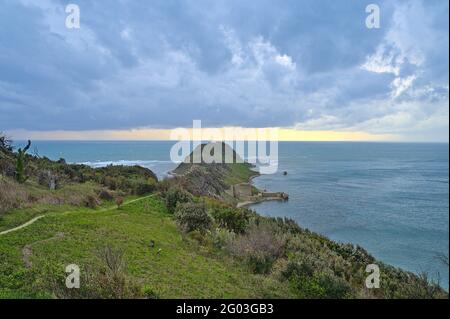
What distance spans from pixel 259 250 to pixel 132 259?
15.7 feet

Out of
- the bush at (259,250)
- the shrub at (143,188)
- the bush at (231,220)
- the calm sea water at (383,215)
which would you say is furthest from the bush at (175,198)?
the calm sea water at (383,215)

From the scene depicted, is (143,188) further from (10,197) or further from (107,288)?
(107,288)

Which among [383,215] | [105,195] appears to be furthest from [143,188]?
[383,215]

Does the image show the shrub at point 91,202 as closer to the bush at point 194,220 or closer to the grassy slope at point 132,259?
the grassy slope at point 132,259

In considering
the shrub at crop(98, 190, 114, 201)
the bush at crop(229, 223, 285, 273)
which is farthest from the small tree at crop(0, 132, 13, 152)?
the bush at crop(229, 223, 285, 273)

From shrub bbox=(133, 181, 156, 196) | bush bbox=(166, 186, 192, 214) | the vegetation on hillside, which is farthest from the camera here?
shrub bbox=(133, 181, 156, 196)

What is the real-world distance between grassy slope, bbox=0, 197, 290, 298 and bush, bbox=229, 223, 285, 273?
0.58m

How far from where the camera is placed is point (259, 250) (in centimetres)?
1238

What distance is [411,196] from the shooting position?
1939 inches

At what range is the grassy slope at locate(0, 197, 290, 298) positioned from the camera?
8.50 metres

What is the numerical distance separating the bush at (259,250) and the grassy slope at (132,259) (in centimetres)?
58

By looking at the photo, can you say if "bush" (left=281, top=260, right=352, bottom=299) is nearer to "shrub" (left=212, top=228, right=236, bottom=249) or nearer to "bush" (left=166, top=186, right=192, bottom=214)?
"shrub" (left=212, top=228, right=236, bottom=249)

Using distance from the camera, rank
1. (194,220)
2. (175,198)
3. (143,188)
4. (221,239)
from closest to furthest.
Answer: (221,239)
(194,220)
(175,198)
(143,188)
